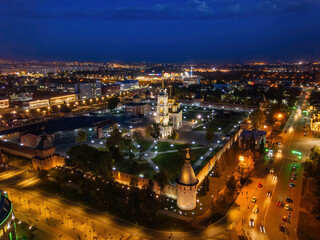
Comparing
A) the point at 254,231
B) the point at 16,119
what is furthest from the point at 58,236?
the point at 16,119

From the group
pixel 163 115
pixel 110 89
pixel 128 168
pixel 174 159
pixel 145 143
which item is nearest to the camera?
pixel 128 168

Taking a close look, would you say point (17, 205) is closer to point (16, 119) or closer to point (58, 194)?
point (58, 194)

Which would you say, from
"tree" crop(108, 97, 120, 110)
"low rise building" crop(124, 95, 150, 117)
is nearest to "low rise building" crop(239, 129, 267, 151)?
"low rise building" crop(124, 95, 150, 117)

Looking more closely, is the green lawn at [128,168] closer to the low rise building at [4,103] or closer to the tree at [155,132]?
the tree at [155,132]

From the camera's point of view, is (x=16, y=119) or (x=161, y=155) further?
(x=16, y=119)

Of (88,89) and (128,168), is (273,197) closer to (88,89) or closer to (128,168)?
(128,168)

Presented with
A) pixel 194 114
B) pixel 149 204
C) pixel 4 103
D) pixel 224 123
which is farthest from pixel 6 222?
pixel 4 103
